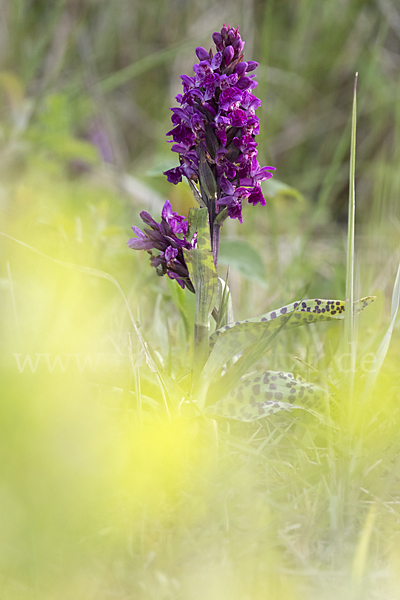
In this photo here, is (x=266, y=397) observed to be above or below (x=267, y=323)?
below

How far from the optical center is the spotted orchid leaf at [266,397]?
111 cm

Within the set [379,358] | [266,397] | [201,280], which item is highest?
[201,280]

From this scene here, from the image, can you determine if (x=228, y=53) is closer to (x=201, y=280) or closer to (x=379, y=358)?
(x=201, y=280)

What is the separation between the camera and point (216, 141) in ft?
3.85

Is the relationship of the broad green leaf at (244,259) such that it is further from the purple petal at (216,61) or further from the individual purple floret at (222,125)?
the purple petal at (216,61)

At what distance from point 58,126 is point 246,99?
81.4 inches

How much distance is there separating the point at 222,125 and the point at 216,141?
2.1 inches

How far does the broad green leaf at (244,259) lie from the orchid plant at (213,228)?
0.91 metres

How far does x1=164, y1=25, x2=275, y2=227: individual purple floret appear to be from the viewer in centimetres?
112

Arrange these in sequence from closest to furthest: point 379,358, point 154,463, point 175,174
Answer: point 154,463
point 379,358
point 175,174

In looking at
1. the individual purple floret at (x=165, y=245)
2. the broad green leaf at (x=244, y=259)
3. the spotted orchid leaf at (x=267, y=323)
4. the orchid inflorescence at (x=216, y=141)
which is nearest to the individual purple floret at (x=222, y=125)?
the orchid inflorescence at (x=216, y=141)

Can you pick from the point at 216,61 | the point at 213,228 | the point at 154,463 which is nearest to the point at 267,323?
the point at 213,228

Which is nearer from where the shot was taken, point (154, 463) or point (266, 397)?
point (154, 463)

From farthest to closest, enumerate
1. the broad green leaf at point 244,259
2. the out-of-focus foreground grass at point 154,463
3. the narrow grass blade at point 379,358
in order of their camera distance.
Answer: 1. the broad green leaf at point 244,259
2. the narrow grass blade at point 379,358
3. the out-of-focus foreground grass at point 154,463
